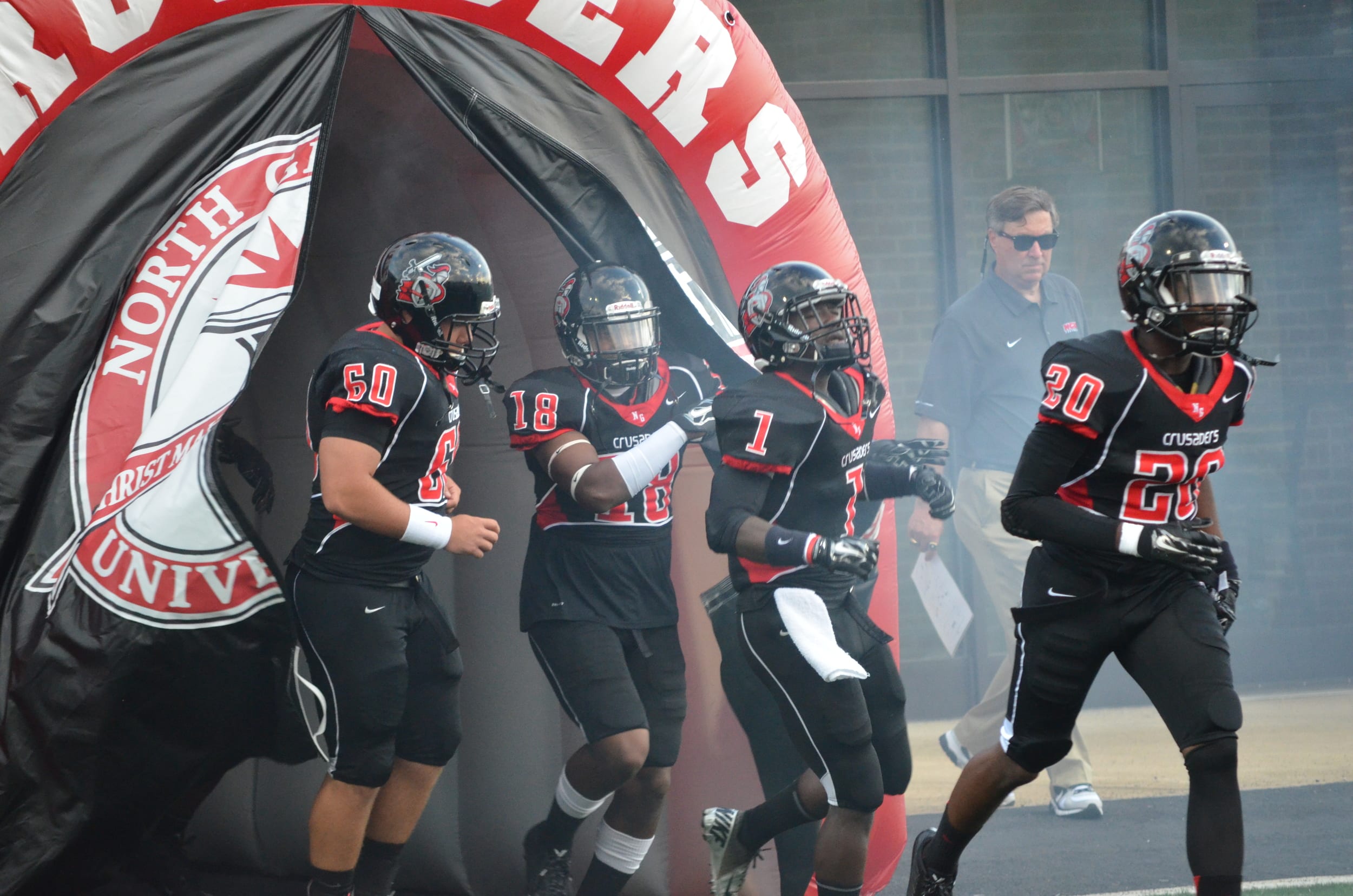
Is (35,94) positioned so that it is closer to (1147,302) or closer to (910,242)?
(1147,302)

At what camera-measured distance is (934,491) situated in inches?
153

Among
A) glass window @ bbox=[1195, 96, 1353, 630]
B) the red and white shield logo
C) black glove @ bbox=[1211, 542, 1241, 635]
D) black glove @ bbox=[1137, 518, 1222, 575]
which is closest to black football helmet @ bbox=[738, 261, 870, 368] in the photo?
black glove @ bbox=[1137, 518, 1222, 575]

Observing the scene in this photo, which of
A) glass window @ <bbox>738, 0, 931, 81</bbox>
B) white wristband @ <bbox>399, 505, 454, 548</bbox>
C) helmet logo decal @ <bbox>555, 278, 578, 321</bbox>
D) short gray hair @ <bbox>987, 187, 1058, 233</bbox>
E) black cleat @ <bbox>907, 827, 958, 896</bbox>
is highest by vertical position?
glass window @ <bbox>738, 0, 931, 81</bbox>

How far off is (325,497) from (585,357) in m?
0.98

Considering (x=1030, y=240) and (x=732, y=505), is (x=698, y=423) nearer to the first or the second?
(x=732, y=505)

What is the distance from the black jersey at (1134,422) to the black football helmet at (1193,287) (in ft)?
0.30

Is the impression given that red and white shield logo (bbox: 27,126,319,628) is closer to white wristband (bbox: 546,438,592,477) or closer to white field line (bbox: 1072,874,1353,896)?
white wristband (bbox: 546,438,592,477)

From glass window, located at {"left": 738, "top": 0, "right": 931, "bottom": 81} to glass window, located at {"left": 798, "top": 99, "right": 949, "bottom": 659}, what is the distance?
0.16m

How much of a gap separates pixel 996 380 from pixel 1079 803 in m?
1.70

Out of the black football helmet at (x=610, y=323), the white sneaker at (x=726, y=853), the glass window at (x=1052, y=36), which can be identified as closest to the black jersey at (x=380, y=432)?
the black football helmet at (x=610, y=323)

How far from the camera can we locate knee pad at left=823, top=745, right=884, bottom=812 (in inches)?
142

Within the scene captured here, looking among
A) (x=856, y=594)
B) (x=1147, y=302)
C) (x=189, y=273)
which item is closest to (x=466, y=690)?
(x=856, y=594)

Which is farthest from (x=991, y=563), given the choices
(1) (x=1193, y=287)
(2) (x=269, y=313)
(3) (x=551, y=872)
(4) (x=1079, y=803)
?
(2) (x=269, y=313)

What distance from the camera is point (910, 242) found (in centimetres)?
722
